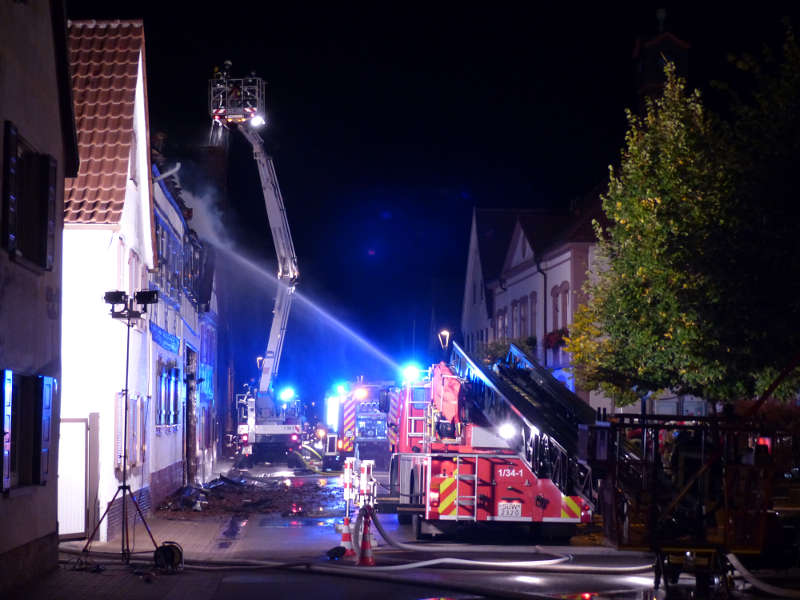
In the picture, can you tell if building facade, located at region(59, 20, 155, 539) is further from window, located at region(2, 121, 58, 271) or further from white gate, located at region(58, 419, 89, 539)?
window, located at region(2, 121, 58, 271)

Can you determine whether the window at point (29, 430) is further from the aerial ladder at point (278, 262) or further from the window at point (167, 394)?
the aerial ladder at point (278, 262)

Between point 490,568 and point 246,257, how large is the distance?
1379 inches

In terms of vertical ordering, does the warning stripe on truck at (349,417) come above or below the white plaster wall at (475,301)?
below

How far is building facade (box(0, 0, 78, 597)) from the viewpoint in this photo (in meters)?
Result: 11.9

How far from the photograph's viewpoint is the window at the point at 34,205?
42.6 ft

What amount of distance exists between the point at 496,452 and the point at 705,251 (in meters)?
4.57

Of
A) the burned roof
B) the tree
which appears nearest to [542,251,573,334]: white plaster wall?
the tree

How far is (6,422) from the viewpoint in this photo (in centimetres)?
1159

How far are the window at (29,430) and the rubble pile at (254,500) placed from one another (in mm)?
8243

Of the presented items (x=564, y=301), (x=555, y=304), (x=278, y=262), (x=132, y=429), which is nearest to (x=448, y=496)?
(x=132, y=429)

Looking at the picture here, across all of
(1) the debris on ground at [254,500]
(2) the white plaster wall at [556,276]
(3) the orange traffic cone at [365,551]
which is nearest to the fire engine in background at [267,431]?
(1) the debris on ground at [254,500]

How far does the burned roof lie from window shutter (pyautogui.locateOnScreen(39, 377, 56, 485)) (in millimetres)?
3998

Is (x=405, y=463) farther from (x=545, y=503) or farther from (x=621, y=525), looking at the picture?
(x=621, y=525)

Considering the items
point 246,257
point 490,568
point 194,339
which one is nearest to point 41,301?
point 490,568
